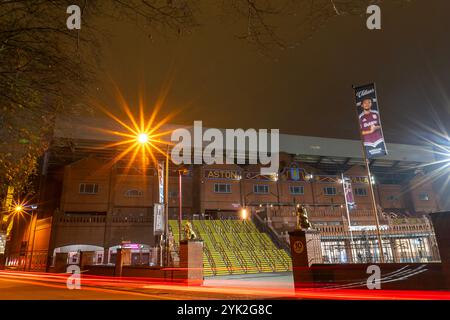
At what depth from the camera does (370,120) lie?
15969 millimetres

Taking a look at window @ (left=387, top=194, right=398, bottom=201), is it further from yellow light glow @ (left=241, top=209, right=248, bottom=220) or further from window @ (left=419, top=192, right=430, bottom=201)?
Answer: yellow light glow @ (left=241, top=209, right=248, bottom=220)

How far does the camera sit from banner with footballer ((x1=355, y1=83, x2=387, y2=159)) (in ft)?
51.3

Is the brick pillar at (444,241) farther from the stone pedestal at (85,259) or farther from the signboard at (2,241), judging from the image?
the signboard at (2,241)

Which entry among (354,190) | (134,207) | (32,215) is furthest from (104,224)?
(354,190)

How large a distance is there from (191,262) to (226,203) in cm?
2814

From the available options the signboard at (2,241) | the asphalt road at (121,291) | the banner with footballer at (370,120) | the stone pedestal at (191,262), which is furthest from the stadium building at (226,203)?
the banner with footballer at (370,120)

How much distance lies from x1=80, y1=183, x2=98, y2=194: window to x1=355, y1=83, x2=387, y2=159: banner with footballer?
33.6m

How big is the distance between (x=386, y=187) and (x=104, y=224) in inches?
1722

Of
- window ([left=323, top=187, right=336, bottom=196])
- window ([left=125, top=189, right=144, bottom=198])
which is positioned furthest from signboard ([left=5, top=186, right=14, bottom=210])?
window ([left=323, top=187, right=336, bottom=196])

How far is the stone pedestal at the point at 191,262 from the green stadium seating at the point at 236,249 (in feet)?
24.4

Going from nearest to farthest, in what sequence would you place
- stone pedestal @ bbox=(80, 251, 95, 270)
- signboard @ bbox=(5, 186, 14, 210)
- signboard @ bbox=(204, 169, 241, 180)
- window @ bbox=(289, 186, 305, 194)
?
signboard @ bbox=(5, 186, 14, 210), stone pedestal @ bbox=(80, 251, 95, 270), signboard @ bbox=(204, 169, 241, 180), window @ bbox=(289, 186, 305, 194)

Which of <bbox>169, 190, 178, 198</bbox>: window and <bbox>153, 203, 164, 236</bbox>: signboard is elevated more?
<bbox>169, 190, 178, 198</bbox>: window

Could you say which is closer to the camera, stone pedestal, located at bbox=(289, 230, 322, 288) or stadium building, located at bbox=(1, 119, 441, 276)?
stone pedestal, located at bbox=(289, 230, 322, 288)

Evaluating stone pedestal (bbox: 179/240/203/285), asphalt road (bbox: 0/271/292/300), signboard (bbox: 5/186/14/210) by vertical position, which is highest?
signboard (bbox: 5/186/14/210)
